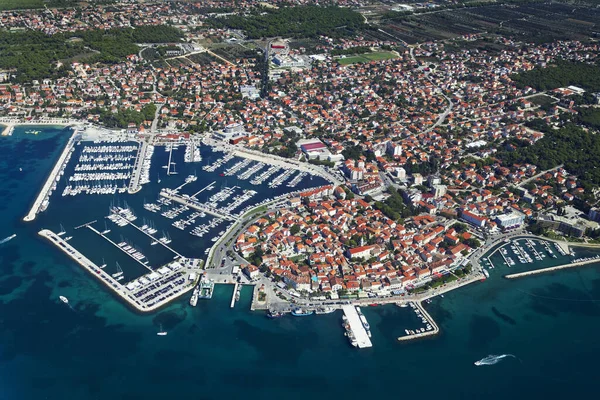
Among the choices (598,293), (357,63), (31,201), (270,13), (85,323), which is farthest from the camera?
(270,13)

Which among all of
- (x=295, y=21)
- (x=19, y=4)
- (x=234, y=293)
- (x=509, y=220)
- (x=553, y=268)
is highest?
(x=509, y=220)

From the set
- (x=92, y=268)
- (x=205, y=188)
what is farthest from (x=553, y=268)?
(x=92, y=268)

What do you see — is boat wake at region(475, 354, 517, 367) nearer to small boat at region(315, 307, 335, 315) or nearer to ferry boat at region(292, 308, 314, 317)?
small boat at region(315, 307, 335, 315)

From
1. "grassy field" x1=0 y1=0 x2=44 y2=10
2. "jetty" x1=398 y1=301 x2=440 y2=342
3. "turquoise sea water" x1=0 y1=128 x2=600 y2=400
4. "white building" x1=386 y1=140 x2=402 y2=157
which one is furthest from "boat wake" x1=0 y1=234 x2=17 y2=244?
"grassy field" x1=0 y1=0 x2=44 y2=10

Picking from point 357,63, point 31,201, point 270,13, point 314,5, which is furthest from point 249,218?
point 314,5

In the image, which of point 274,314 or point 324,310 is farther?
point 324,310

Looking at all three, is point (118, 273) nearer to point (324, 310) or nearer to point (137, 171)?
point (324, 310)

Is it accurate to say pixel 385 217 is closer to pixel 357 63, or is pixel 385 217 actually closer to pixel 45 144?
pixel 45 144
